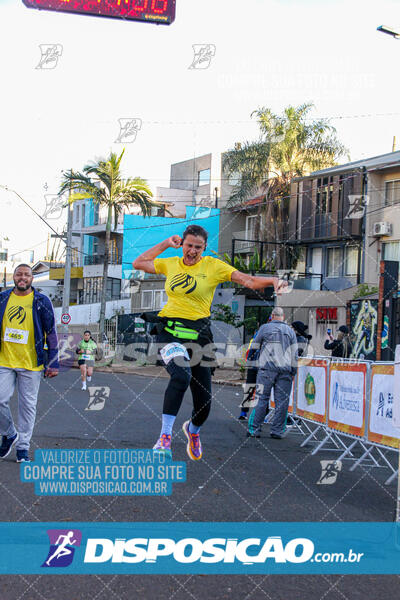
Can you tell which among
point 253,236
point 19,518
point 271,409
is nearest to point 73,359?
point 253,236

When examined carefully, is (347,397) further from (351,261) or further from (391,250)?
(351,261)

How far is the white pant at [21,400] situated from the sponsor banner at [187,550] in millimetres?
2226

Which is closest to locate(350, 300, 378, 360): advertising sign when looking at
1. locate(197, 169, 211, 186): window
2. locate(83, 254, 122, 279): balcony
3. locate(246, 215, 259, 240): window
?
locate(246, 215, 259, 240): window

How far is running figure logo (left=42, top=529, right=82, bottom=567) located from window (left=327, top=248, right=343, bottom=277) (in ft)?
98.8

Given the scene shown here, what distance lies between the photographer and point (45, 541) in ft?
14.0

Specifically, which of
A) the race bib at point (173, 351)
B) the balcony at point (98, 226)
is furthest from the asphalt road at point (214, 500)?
the balcony at point (98, 226)

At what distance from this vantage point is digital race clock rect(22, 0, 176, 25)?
775cm

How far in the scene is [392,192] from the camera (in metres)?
30.4

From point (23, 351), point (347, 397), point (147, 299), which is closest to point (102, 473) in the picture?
point (23, 351)

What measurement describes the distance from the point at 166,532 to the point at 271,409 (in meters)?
8.30

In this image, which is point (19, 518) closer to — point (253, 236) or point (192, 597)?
point (192, 597)

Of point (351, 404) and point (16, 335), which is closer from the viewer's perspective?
point (16, 335)

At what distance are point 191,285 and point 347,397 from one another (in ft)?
10.6

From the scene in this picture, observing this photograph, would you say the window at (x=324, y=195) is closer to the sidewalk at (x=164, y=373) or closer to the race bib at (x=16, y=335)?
the sidewalk at (x=164, y=373)
